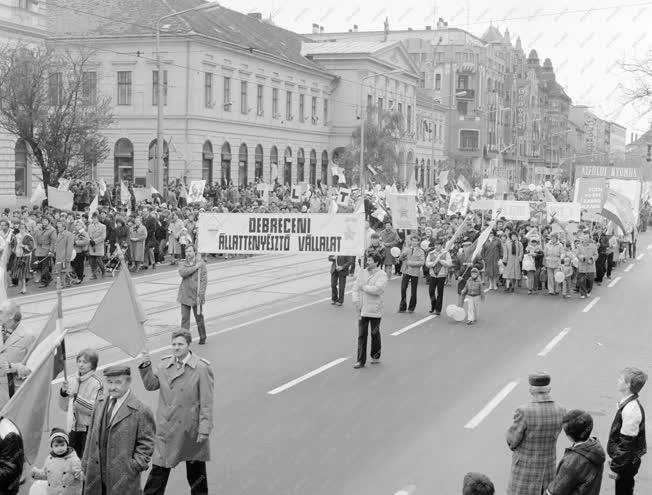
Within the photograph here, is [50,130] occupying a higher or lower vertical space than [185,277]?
higher

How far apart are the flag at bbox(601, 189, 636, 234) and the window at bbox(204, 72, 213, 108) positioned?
99.1ft

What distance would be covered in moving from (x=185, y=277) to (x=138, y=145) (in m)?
40.4

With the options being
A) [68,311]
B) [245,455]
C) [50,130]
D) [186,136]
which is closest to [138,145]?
[186,136]

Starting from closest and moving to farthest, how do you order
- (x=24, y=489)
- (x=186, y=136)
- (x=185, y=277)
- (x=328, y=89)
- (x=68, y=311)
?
(x=24, y=489) → (x=185, y=277) → (x=68, y=311) → (x=186, y=136) → (x=328, y=89)

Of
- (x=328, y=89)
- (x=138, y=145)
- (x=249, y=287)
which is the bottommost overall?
(x=249, y=287)

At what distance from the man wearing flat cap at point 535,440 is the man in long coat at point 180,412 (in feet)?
7.89

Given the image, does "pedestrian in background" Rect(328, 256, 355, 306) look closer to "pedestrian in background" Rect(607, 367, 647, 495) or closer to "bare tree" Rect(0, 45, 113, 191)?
"pedestrian in background" Rect(607, 367, 647, 495)

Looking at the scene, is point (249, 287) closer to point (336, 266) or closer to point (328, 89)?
point (336, 266)

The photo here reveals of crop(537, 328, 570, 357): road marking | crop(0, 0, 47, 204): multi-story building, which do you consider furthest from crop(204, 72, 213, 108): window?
crop(537, 328, 570, 357): road marking

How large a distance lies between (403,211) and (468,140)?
287 ft

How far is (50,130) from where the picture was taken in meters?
31.5

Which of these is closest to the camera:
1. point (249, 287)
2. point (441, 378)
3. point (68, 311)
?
point (441, 378)

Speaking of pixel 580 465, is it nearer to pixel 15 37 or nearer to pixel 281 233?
pixel 281 233

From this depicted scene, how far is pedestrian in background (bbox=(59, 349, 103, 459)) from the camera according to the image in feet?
24.4
